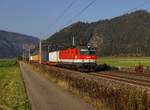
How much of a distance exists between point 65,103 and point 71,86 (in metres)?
5.40

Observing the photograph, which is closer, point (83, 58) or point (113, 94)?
point (113, 94)

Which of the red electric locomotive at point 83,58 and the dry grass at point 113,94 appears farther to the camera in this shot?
the red electric locomotive at point 83,58

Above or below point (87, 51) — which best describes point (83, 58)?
below

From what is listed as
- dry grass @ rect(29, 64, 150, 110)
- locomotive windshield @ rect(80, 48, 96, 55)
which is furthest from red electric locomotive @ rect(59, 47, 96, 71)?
dry grass @ rect(29, 64, 150, 110)

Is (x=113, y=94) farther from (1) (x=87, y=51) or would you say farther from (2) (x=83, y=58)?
(1) (x=87, y=51)

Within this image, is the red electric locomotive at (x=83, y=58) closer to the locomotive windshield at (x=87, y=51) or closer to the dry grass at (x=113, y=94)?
the locomotive windshield at (x=87, y=51)

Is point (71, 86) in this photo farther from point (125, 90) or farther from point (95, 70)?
point (95, 70)

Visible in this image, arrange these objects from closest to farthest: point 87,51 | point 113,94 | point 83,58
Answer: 1. point 113,94
2. point 83,58
3. point 87,51

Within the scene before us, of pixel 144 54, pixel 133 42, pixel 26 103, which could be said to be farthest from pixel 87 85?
pixel 133 42

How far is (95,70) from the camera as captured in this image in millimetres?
53094

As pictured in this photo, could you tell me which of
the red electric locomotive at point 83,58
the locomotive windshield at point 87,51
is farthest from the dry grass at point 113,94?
the locomotive windshield at point 87,51

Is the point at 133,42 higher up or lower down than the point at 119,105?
higher up

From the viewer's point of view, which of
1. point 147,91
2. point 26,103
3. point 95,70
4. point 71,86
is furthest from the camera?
point 95,70

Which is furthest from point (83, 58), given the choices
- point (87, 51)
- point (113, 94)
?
point (113, 94)
